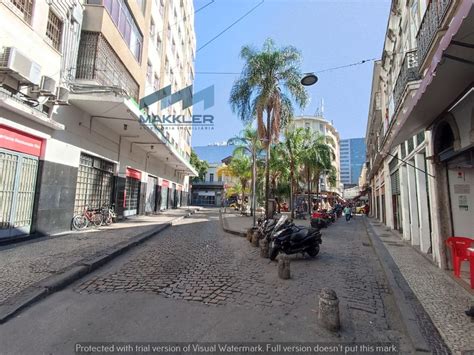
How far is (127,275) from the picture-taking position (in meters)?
5.77

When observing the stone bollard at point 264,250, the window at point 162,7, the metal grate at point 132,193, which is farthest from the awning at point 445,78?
the window at point 162,7

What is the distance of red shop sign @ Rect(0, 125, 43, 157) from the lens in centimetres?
760

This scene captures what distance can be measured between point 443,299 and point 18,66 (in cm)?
1105

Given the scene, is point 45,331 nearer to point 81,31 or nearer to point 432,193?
point 432,193

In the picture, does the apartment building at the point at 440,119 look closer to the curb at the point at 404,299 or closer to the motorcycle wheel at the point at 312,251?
the curb at the point at 404,299

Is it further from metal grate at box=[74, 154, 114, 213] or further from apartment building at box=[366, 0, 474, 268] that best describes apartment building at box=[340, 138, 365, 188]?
apartment building at box=[366, 0, 474, 268]

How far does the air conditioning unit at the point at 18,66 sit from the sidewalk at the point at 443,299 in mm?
10528

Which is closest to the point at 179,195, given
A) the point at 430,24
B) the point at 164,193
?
the point at 164,193

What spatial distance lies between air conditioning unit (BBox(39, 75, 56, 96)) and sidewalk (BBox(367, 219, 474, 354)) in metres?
10.9

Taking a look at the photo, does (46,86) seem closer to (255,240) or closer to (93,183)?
(93,183)

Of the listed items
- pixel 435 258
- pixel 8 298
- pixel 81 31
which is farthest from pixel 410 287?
pixel 81 31

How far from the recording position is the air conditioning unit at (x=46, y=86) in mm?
8461

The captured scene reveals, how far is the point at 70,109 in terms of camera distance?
10523 millimetres

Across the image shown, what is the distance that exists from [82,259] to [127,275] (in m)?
1.48
